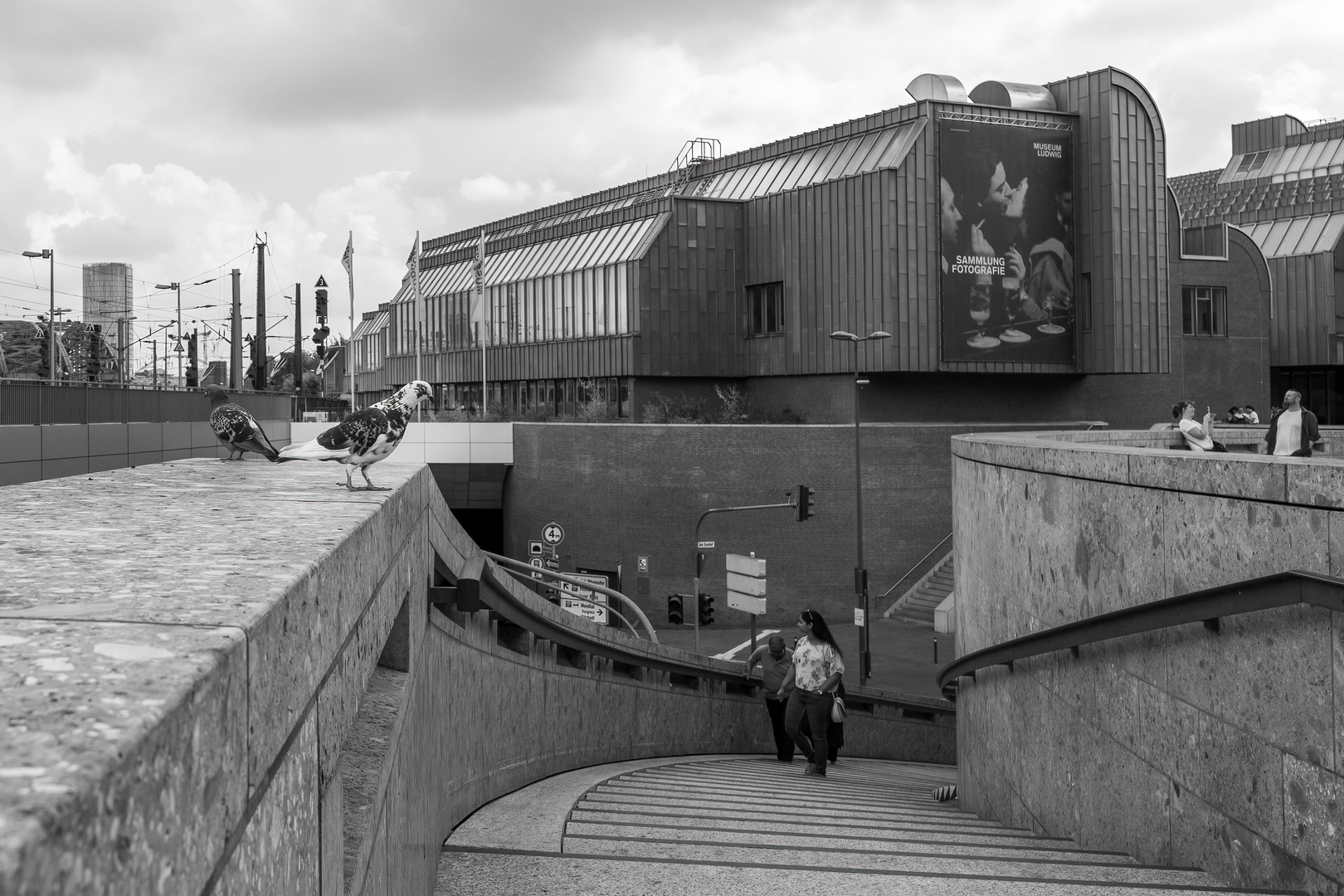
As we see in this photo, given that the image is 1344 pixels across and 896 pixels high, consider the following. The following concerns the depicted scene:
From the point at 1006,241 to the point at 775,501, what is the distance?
11475mm

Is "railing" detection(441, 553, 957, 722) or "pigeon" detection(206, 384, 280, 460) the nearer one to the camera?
"railing" detection(441, 553, 957, 722)

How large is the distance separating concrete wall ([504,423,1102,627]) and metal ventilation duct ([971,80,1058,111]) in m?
11.1

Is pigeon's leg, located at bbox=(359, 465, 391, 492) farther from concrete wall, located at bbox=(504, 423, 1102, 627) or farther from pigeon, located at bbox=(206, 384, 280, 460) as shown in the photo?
concrete wall, located at bbox=(504, 423, 1102, 627)

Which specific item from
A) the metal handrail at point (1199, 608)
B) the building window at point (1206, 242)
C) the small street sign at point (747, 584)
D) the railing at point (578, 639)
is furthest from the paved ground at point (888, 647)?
the building window at point (1206, 242)

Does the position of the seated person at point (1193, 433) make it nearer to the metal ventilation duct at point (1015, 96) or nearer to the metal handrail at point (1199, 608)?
the metal handrail at point (1199, 608)

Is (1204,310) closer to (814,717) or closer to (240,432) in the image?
(814,717)

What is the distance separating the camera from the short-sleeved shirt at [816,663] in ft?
39.7

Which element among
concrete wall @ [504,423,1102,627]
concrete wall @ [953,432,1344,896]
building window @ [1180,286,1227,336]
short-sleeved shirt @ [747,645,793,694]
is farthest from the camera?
building window @ [1180,286,1227,336]

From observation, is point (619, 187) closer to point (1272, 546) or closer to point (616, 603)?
point (616, 603)

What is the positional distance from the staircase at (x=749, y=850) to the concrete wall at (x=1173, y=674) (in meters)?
0.29

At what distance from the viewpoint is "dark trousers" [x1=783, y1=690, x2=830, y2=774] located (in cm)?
1222

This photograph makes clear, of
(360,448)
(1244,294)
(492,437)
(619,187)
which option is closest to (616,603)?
(492,437)

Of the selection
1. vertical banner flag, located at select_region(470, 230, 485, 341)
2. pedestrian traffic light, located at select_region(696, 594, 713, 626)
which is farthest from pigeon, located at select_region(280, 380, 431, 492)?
vertical banner flag, located at select_region(470, 230, 485, 341)

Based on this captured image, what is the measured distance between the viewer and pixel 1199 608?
579cm
